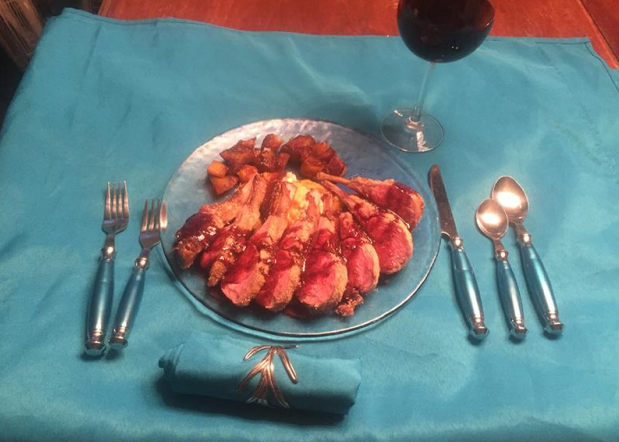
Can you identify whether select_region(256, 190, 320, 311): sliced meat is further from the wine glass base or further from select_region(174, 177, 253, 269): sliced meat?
the wine glass base

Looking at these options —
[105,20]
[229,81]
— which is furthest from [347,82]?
[105,20]

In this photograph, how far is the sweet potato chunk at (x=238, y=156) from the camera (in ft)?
Result: 3.24

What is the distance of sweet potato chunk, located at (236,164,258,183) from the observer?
0.98 meters

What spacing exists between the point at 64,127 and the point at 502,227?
3.27 ft

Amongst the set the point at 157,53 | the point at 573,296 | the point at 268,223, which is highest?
the point at 157,53

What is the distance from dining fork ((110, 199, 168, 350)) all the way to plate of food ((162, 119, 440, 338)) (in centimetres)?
3

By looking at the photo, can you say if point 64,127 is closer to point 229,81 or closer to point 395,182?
point 229,81

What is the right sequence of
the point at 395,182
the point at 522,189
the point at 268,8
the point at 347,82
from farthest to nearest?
the point at 268,8
the point at 347,82
the point at 522,189
the point at 395,182

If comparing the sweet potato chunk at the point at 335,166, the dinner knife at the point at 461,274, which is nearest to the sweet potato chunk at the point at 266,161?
the sweet potato chunk at the point at 335,166

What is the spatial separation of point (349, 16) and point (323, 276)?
99 cm

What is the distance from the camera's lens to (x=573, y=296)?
919mm

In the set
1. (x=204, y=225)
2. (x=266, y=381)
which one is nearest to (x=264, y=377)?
(x=266, y=381)

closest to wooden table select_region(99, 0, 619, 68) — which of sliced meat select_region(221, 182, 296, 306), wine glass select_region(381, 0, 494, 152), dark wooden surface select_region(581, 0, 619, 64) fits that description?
dark wooden surface select_region(581, 0, 619, 64)

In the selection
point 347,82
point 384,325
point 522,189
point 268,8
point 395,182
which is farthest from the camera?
point 268,8
